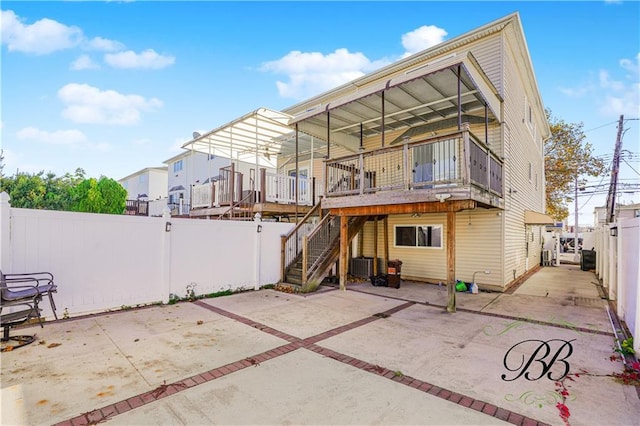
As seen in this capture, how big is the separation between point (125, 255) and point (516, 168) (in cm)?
1168

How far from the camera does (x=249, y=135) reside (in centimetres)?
1091

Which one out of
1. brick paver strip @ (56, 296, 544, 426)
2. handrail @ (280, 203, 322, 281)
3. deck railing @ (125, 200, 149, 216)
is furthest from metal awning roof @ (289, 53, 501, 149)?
deck railing @ (125, 200, 149, 216)

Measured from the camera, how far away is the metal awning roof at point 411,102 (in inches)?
259

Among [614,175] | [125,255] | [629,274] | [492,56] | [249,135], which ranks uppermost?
[492,56]

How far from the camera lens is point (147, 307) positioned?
6.31m

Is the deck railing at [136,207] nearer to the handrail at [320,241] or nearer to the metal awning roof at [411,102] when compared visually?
the handrail at [320,241]

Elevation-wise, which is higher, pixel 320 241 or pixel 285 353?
pixel 320 241

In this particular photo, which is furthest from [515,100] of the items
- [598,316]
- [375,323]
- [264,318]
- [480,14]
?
[264,318]

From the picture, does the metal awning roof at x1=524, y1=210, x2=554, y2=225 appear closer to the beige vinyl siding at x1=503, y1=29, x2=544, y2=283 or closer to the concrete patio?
the beige vinyl siding at x1=503, y1=29, x2=544, y2=283

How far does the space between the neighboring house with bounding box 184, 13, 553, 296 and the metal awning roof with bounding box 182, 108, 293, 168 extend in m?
0.07

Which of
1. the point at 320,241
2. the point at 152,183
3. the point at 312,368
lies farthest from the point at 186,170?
the point at 312,368

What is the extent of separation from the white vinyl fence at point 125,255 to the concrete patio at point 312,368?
→ 53cm

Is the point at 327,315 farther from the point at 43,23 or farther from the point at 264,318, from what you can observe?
the point at 43,23

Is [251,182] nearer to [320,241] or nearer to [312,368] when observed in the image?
[320,241]
